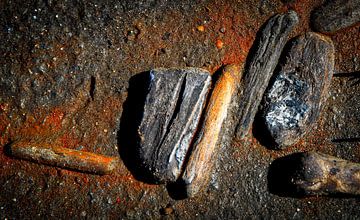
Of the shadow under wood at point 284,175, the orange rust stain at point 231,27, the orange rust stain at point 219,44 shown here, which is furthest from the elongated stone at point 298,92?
the orange rust stain at point 219,44

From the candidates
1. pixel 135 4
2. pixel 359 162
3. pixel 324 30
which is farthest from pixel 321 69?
pixel 135 4

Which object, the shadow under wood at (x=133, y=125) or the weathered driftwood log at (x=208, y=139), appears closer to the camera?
the weathered driftwood log at (x=208, y=139)

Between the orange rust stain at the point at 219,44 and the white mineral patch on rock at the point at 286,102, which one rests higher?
the orange rust stain at the point at 219,44

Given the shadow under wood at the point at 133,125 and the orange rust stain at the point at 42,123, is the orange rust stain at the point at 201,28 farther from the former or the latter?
the orange rust stain at the point at 42,123

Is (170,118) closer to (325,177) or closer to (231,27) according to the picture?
(231,27)

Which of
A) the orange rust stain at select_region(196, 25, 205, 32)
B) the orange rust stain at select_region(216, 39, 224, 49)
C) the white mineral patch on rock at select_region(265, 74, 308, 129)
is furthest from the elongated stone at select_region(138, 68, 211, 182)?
the white mineral patch on rock at select_region(265, 74, 308, 129)

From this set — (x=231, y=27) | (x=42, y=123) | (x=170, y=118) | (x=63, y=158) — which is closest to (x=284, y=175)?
(x=170, y=118)

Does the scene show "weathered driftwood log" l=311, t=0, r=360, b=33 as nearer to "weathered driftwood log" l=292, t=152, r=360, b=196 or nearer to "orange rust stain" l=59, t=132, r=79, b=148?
"weathered driftwood log" l=292, t=152, r=360, b=196
